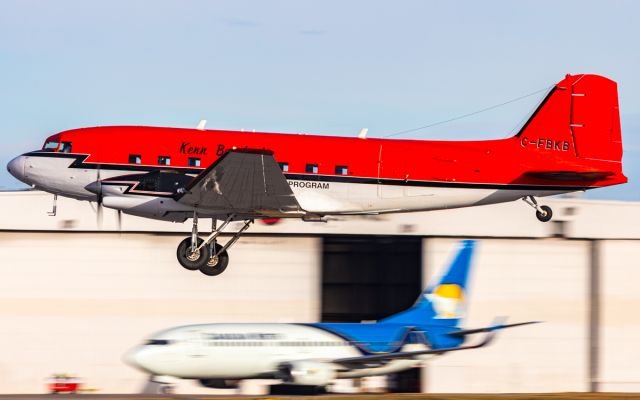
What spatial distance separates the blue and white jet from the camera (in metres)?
31.5

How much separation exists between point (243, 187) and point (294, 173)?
2.13m

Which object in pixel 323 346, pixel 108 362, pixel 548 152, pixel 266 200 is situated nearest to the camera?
pixel 266 200

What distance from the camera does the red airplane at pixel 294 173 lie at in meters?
27.4

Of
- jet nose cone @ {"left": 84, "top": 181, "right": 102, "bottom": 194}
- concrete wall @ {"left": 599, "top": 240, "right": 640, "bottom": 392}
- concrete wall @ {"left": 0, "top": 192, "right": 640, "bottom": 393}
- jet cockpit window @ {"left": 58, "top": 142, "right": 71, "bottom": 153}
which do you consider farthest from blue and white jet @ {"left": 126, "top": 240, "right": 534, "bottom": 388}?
concrete wall @ {"left": 599, "top": 240, "right": 640, "bottom": 392}

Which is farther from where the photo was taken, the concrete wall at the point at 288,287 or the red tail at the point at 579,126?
the concrete wall at the point at 288,287

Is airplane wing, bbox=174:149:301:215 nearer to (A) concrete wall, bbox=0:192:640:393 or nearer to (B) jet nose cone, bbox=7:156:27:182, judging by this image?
(B) jet nose cone, bbox=7:156:27:182

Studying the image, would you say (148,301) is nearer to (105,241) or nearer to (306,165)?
(105,241)

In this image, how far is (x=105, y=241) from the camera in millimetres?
43406

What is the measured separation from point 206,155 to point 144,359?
8.32 meters

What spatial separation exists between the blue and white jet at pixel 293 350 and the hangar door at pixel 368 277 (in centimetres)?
1012

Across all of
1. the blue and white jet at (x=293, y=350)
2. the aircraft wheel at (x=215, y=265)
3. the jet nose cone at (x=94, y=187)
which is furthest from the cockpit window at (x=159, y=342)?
the jet nose cone at (x=94, y=187)

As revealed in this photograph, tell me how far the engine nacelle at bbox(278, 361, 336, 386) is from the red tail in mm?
10657

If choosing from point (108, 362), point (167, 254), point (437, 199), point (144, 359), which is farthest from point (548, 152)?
point (108, 362)

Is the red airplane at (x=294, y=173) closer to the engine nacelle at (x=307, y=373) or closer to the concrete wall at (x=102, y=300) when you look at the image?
the engine nacelle at (x=307, y=373)
